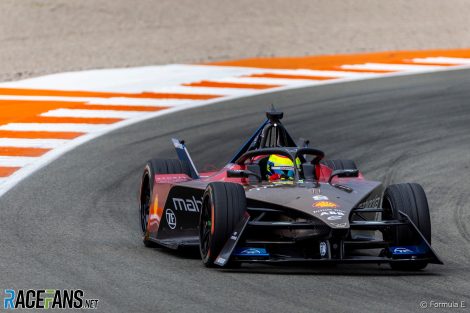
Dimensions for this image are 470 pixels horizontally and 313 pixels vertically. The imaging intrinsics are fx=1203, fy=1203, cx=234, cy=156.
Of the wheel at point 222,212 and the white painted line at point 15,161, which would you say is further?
the white painted line at point 15,161

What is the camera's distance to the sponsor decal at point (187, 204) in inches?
453

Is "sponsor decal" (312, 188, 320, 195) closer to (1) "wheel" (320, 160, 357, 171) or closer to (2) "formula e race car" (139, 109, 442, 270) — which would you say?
(2) "formula e race car" (139, 109, 442, 270)

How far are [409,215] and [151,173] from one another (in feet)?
9.85

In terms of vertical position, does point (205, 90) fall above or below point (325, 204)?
above

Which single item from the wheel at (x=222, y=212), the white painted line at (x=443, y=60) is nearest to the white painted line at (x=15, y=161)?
the wheel at (x=222, y=212)

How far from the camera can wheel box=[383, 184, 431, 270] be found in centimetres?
1049

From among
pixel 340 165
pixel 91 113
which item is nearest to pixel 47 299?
pixel 340 165

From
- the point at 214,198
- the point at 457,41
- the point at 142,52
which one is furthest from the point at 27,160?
the point at 457,41

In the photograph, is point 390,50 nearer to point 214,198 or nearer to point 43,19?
point 43,19

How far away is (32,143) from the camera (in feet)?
55.9

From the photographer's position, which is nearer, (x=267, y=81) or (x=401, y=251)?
(x=401, y=251)

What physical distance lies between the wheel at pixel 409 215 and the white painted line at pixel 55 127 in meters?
8.27

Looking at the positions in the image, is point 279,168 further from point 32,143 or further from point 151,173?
point 32,143

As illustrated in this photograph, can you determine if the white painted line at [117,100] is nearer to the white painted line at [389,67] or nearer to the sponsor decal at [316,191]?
the white painted line at [389,67]
